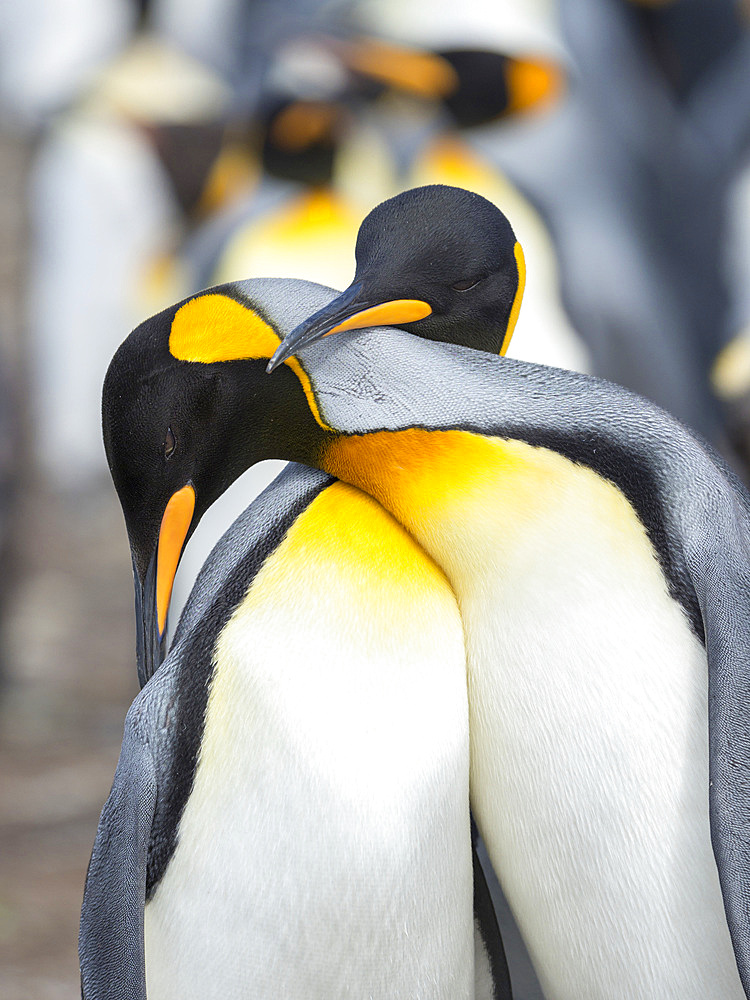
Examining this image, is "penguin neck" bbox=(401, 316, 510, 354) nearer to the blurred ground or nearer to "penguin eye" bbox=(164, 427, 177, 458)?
"penguin eye" bbox=(164, 427, 177, 458)

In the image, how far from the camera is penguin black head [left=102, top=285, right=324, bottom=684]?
34.2 inches

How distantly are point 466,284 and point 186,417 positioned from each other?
0.74 feet

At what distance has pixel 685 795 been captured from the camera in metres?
0.86

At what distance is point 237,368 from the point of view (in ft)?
2.91

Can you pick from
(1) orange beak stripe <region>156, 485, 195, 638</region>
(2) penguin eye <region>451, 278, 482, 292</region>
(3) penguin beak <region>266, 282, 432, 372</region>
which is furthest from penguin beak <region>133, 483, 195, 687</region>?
(2) penguin eye <region>451, 278, 482, 292</region>

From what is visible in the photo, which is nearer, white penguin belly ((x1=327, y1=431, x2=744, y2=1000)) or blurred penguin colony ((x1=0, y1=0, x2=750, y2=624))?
white penguin belly ((x1=327, y1=431, x2=744, y2=1000))

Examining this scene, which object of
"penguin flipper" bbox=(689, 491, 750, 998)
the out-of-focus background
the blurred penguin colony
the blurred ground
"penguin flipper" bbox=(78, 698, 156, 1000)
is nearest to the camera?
"penguin flipper" bbox=(689, 491, 750, 998)

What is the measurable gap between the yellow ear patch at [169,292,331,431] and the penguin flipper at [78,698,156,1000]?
259 mm

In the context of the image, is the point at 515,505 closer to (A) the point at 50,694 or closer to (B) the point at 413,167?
(B) the point at 413,167

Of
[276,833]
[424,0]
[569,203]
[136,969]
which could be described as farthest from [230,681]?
[424,0]

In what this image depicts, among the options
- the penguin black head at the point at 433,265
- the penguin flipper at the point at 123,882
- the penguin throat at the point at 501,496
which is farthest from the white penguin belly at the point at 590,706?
the penguin flipper at the point at 123,882

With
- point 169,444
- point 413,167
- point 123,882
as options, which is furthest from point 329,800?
point 413,167

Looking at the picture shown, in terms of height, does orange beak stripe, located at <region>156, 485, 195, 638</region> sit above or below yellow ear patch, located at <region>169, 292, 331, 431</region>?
below

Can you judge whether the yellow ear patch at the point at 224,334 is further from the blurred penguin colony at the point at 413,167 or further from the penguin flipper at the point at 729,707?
the blurred penguin colony at the point at 413,167
